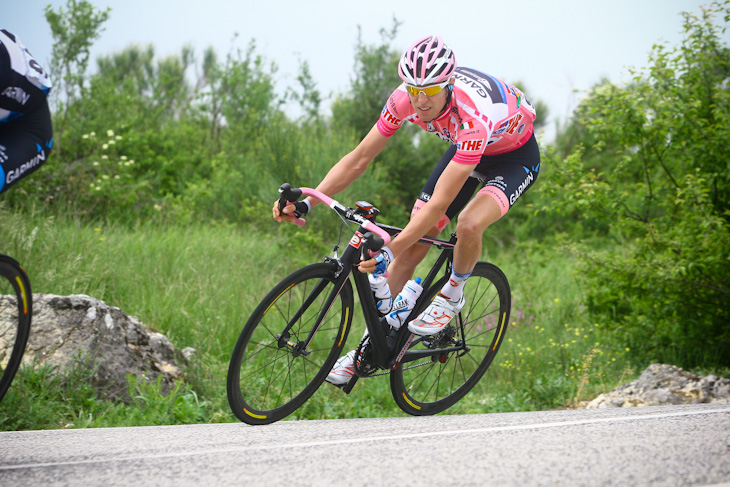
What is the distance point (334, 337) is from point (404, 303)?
0.51 metres

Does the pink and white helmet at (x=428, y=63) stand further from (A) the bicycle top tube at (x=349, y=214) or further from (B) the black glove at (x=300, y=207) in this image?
(B) the black glove at (x=300, y=207)

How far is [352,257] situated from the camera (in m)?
3.78

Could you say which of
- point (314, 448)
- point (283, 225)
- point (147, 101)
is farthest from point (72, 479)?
point (147, 101)

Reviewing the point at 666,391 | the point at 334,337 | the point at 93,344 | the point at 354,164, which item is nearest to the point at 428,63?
the point at 354,164

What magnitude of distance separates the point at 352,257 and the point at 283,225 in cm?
824

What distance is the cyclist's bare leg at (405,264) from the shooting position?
14.3 ft

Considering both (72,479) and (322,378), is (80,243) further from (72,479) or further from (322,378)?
(72,479)

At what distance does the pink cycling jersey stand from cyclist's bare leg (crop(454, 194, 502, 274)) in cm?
35

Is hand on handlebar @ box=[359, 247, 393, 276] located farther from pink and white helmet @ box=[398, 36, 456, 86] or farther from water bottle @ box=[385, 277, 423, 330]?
pink and white helmet @ box=[398, 36, 456, 86]

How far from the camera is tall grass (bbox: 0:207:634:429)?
4.39 m

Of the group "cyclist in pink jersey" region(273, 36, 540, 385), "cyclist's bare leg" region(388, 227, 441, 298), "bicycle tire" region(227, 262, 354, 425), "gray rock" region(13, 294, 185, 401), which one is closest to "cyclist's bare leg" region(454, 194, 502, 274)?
"cyclist in pink jersey" region(273, 36, 540, 385)

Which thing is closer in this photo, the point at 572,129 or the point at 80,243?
the point at 80,243

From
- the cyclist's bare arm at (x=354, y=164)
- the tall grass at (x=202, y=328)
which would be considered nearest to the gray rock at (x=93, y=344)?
the tall grass at (x=202, y=328)

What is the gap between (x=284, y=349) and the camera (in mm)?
3795
